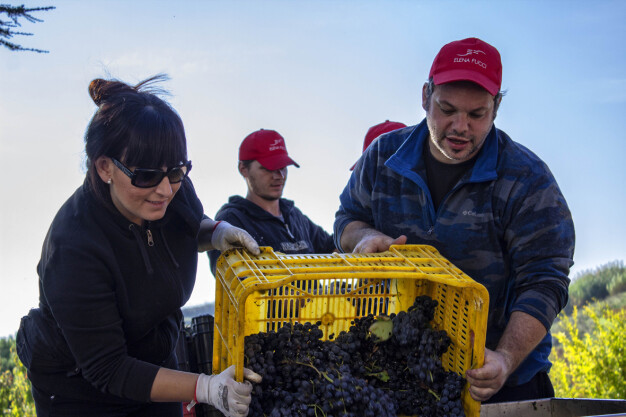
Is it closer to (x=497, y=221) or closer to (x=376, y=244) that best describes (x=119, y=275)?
(x=376, y=244)

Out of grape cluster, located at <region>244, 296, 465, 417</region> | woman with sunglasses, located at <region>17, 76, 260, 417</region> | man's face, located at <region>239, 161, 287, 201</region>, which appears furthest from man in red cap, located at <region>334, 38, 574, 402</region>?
man's face, located at <region>239, 161, 287, 201</region>

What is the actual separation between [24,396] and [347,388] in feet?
14.2

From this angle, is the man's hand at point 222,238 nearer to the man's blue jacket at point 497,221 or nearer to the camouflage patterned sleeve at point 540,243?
the man's blue jacket at point 497,221

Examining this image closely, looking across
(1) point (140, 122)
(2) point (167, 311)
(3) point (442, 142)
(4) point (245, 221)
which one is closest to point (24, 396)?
(4) point (245, 221)

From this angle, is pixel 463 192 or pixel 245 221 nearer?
pixel 463 192

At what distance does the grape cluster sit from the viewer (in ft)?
5.91

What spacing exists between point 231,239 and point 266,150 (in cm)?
202

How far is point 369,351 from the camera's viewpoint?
6.97 ft

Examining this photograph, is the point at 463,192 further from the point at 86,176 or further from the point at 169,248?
the point at 86,176

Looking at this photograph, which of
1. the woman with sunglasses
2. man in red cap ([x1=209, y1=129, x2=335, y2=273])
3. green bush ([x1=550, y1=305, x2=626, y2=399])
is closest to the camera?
the woman with sunglasses

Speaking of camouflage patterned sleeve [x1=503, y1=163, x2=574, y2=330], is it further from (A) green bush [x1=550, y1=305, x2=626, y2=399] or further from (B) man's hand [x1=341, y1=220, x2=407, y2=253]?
(A) green bush [x1=550, y1=305, x2=626, y2=399]

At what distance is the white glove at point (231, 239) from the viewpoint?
2195mm

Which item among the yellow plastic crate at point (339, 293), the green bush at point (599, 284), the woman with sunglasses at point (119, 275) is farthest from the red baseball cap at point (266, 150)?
the green bush at point (599, 284)

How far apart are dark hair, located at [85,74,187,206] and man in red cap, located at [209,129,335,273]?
172 cm
